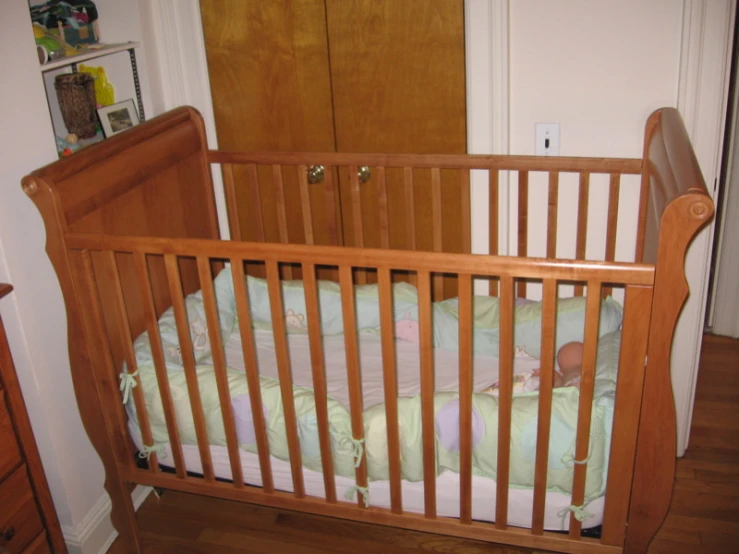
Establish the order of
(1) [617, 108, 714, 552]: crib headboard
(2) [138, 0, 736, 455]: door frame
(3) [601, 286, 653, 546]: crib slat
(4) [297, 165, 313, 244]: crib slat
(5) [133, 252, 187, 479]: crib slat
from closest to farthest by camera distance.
→ (1) [617, 108, 714, 552]: crib headboard, (3) [601, 286, 653, 546]: crib slat, (5) [133, 252, 187, 479]: crib slat, (2) [138, 0, 736, 455]: door frame, (4) [297, 165, 313, 244]: crib slat

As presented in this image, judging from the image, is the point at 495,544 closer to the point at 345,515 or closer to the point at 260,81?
the point at 345,515

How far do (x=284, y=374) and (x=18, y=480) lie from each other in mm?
710

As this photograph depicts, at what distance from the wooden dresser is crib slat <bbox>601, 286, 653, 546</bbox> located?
55.6 inches

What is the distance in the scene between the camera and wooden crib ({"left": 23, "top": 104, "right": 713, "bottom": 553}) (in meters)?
1.63

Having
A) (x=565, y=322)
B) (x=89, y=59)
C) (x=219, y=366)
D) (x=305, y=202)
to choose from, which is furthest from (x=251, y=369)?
(x=89, y=59)

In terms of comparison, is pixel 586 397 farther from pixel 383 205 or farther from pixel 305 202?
pixel 305 202

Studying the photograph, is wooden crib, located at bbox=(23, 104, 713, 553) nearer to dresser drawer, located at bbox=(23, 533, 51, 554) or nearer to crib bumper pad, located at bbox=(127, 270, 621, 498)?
crib bumper pad, located at bbox=(127, 270, 621, 498)

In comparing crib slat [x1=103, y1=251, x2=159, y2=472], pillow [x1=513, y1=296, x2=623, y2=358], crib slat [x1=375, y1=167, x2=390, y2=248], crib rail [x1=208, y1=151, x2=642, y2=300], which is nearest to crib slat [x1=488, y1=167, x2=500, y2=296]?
crib rail [x1=208, y1=151, x2=642, y2=300]

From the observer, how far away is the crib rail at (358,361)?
64.0 inches

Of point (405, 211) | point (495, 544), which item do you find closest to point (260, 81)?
point (405, 211)

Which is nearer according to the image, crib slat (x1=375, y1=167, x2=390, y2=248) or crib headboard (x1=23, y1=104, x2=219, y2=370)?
crib headboard (x1=23, y1=104, x2=219, y2=370)

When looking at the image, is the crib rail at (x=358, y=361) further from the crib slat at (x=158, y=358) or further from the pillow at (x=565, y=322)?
the pillow at (x=565, y=322)

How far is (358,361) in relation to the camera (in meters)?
1.85

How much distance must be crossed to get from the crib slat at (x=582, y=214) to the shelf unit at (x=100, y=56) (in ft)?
4.75
